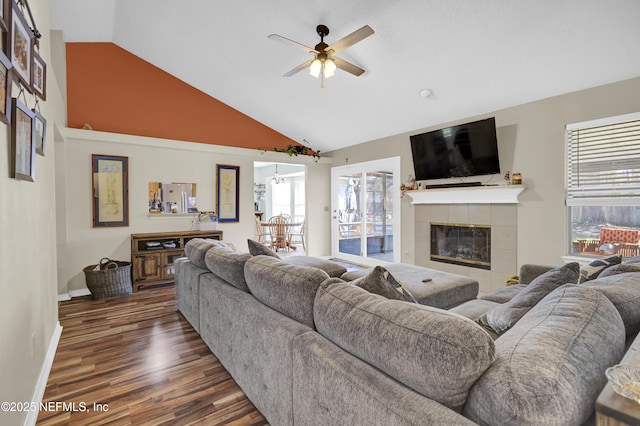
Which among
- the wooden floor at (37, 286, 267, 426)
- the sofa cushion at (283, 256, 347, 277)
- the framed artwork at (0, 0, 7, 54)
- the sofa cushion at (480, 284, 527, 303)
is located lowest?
the wooden floor at (37, 286, 267, 426)

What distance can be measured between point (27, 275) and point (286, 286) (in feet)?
4.76

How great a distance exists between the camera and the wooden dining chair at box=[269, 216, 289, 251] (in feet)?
25.5

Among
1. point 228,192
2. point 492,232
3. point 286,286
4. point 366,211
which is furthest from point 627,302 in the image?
point 228,192

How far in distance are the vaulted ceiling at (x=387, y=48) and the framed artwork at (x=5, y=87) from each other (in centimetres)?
253

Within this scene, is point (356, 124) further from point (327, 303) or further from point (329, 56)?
point (327, 303)

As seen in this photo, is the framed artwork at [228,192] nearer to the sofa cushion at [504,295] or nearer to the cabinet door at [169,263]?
the cabinet door at [169,263]

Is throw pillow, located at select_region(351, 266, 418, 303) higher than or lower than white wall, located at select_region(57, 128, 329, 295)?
lower

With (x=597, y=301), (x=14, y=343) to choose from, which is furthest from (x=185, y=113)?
(x=597, y=301)

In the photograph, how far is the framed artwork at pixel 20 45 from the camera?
1.43m

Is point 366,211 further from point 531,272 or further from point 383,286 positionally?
point 383,286

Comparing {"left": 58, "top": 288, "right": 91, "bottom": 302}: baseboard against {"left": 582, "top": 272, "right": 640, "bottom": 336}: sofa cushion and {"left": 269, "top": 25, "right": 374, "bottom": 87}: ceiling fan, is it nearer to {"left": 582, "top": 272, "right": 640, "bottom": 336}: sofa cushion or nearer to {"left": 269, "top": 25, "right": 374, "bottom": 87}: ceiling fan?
{"left": 269, "top": 25, "right": 374, "bottom": 87}: ceiling fan

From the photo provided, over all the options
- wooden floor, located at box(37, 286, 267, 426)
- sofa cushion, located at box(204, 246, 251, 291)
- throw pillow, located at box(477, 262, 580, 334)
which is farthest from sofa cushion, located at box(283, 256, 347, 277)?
throw pillow, located at box(477, 262, 580, 334)

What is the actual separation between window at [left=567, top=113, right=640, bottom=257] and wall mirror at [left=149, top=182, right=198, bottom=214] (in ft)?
16.8

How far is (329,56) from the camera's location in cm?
309
